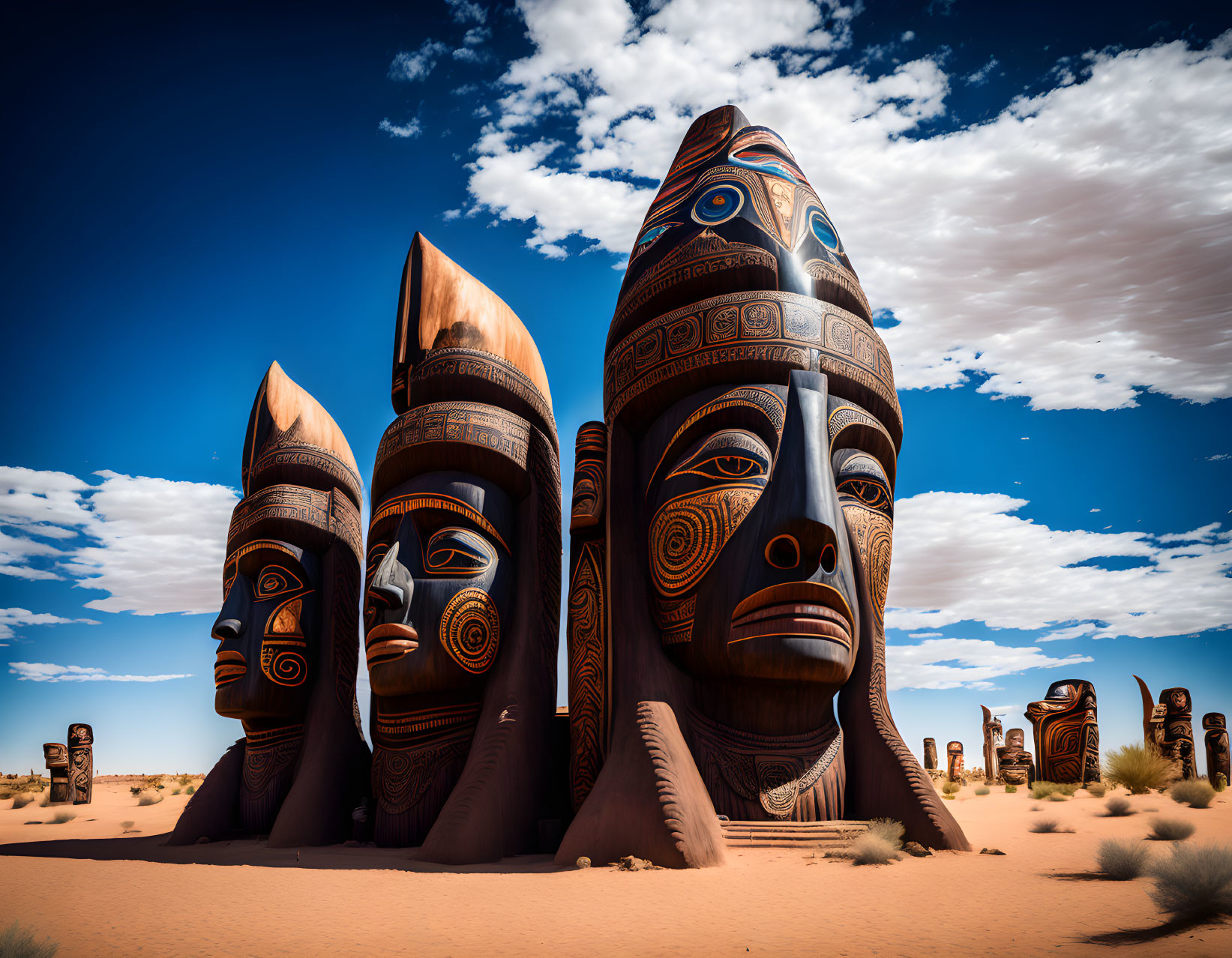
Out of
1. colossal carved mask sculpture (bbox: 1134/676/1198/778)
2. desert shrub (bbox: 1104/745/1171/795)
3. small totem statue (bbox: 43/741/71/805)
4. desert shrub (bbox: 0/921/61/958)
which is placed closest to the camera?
desert shrub (bbox: 0/921/61/958)

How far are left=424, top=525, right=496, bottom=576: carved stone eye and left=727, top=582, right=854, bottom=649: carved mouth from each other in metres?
2.73

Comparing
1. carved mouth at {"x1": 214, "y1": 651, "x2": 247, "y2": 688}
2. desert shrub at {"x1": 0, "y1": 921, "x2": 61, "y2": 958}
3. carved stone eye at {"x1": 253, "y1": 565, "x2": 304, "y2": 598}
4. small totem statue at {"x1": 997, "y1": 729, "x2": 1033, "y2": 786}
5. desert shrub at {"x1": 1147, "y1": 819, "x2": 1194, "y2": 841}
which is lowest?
small totem statue at {"x1": 997, "y1": 729, "x2": 1033, "y2": 786}

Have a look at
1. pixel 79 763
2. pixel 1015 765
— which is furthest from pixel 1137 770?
pixel 79 763

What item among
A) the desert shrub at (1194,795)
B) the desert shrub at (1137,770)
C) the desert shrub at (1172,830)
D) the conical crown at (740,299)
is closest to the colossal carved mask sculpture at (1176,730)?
the desert shrub at (1137,770)

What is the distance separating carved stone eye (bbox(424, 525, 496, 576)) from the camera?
7.18 m

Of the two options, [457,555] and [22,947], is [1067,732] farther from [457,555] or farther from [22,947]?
[22,947]

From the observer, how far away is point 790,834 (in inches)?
205

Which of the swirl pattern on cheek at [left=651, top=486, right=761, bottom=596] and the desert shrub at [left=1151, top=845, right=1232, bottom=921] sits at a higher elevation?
the swirl pattern on cheek at [left=651, top=486, right=761, bottom=596]

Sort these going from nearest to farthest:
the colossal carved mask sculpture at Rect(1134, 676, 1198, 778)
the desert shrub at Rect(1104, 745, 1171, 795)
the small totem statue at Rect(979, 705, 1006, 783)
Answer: the desert shrub at Rect(1104, 745, 1171, 795) < the colossal carved mask sculpture at Rect(1134, 676, 1198, 778) < the small totem statue at Rect(979, 705, 1006, 783)

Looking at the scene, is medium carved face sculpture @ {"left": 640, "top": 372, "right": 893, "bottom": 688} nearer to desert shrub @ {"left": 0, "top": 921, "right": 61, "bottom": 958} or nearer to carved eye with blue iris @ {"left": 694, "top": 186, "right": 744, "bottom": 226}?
carved eye with blue iris @ {"left": 694, "top": 186, "right": 744, "bottom": 226}

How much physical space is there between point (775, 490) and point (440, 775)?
3975mm

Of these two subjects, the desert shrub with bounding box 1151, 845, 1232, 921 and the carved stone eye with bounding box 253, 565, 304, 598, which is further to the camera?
the carved stone eye with bounding box 253, 565, 304, 598

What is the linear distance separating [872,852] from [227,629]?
23.1 feet

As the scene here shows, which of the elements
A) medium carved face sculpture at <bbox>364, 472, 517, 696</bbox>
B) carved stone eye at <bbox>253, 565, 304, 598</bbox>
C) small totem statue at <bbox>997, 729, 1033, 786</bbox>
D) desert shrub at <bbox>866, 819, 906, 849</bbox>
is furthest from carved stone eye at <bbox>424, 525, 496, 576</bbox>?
small totem statue at <bbox>997, 729, 1033, 786</bbox>
